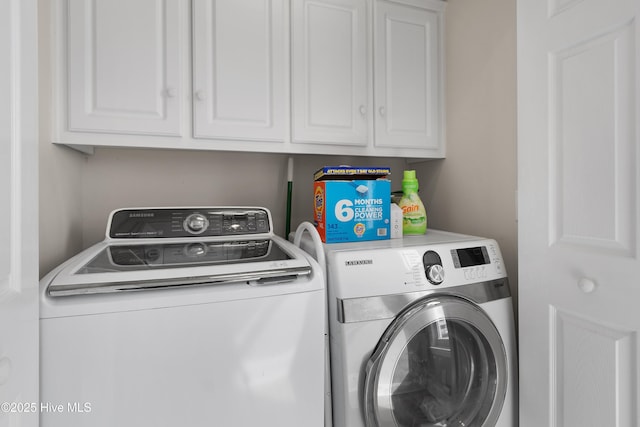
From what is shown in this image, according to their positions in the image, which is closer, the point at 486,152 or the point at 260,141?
the point at 260,141

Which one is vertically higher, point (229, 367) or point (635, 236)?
point (635, 236)

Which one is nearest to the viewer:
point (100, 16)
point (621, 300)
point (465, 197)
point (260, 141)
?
point (621, 300)

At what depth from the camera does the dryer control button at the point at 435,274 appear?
122 cm

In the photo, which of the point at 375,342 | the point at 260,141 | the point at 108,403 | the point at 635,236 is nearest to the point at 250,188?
the point at 260,141

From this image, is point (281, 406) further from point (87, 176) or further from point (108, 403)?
point (87, 176)

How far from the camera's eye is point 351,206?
4.62 feet

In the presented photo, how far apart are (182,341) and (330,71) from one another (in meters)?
1.28

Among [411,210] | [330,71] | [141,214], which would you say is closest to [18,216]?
[141,214]

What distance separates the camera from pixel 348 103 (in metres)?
1.61

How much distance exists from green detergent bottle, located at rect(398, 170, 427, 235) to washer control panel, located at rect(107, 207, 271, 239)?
65 cm

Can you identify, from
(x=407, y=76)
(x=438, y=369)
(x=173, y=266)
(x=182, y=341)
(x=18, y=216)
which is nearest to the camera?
(x=18, y=216)

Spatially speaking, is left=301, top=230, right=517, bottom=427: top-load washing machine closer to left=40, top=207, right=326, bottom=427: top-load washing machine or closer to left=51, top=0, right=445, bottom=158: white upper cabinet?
left=40, top=207, right=326, bottom=427: top-load washing machine

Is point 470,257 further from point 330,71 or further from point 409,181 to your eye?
point 330,71

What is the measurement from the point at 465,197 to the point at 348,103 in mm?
786
